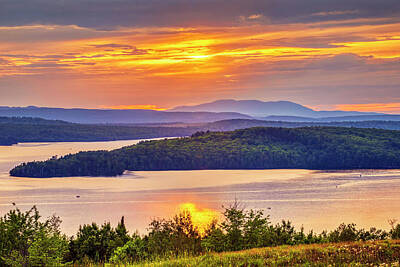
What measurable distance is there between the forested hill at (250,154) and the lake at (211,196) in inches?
356

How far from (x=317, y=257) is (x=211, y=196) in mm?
59143

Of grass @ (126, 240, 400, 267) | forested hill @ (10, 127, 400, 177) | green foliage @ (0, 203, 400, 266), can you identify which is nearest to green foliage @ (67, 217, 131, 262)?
green foliage @ (0, 203, 400, 266)

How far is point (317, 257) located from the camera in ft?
44.1

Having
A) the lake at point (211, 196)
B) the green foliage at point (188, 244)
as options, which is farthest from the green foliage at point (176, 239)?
the lake at point (211, 196)

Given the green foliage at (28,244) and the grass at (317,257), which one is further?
the green foliage at (28,244)

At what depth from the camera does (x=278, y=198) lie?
67.5 m

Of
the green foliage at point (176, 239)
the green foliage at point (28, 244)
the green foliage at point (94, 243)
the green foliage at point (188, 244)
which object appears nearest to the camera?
the green foliage at point (188, 244)

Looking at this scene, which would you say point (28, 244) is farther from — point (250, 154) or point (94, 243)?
point (250, 154)

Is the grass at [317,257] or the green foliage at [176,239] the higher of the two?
the grass at [317,257]

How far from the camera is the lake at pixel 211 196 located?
54.1 meters

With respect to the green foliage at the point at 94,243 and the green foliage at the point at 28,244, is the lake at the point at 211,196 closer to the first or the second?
the green foliage at the point at 94,243

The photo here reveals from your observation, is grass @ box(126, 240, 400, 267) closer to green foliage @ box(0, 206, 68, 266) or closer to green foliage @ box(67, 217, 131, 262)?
green foliage @ box(0, 206, 68, 266)

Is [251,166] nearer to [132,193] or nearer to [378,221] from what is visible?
[132,193]

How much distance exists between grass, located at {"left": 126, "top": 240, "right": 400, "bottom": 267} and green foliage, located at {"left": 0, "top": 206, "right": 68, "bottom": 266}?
5.05 m
